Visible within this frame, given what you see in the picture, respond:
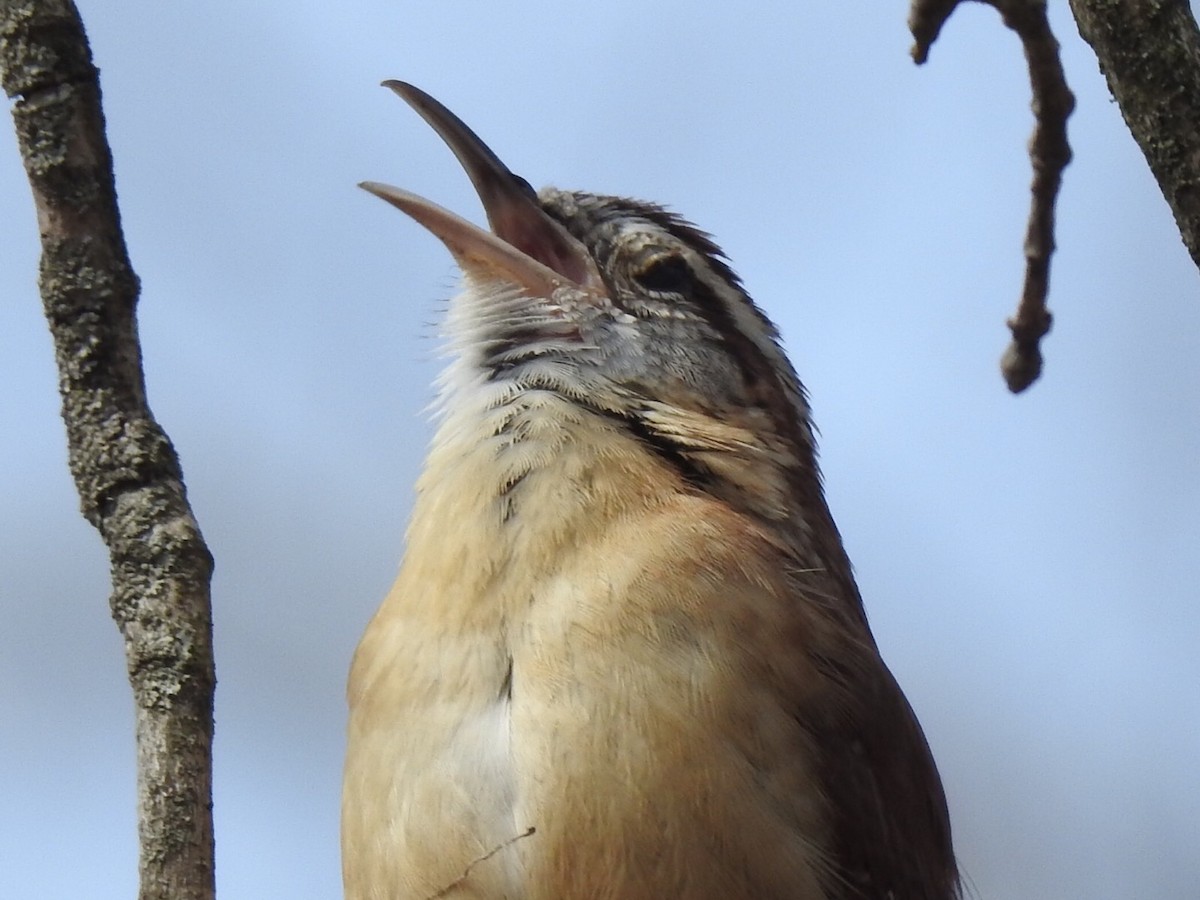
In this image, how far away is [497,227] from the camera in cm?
429

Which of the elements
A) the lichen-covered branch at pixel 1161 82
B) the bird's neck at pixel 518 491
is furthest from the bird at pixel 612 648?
the lichen-covered branch at pixel 1161 82

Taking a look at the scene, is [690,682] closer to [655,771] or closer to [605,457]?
[655,771]

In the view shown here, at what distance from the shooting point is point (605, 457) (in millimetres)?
3525

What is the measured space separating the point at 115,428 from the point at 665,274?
1908mm

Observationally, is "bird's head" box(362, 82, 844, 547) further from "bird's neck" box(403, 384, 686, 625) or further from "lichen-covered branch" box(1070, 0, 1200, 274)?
"lichen-covered branch" box(1070, 0, 1200, 274)

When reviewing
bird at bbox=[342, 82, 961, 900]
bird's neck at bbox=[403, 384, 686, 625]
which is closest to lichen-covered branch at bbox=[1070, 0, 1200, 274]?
bird at bbox=[342, 82, 961, 900]

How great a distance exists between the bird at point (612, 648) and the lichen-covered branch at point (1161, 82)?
1.23 metres

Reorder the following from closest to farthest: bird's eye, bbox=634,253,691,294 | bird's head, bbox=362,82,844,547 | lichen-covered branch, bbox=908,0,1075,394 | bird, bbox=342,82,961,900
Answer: bird, bbox=342,82,961,900, bird's head, bbox=362,82,844,547, lichen-covered branch, bbox=908,0,1075,394, bird's eye, bbox=634,253,691,294

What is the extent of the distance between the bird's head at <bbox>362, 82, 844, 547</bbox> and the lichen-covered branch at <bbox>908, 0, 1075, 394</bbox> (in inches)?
25.9

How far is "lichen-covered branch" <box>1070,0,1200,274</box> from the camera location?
2.49 meters

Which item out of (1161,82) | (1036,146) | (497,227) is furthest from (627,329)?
(1161,82)

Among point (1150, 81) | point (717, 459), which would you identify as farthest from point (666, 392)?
point (1150, 81)

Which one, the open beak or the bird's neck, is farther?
the open beak

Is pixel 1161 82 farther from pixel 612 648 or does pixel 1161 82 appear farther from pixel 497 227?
pixel 497 227
